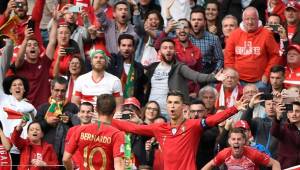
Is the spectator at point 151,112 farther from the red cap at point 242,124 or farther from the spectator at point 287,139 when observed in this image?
the spectator at point 287,139

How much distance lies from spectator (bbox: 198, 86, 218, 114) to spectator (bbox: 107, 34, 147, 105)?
130 cm

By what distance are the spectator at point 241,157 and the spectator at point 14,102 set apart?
10.4ft

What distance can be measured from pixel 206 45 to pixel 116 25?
1618 millimetres

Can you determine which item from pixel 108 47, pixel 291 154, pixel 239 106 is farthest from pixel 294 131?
pixel 108 47

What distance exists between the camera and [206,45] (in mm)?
23391

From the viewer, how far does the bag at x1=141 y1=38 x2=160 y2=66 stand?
23.4 metres

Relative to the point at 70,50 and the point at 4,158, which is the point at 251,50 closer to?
the point at 70,50

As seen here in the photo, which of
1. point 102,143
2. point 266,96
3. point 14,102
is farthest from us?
point 14,102

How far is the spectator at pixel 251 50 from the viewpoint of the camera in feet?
73.8

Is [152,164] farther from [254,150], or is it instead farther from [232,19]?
[232,19]

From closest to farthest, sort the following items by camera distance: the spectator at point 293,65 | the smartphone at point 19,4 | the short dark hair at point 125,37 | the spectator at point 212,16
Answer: the spectator at point 293,65 < the short dark hair at point 125,37 < the smartphone at point 19,4 < the spectator at point 212,16

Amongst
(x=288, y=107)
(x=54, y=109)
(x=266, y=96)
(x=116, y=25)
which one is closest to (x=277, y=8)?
(x=116, y=25)

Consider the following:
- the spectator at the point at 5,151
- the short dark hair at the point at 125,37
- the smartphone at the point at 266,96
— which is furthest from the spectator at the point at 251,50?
A: the spectator at the point at 5,151

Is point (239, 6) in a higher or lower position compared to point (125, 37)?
higher
